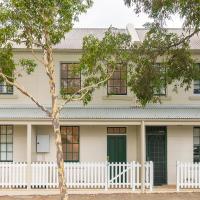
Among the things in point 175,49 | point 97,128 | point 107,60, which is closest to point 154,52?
point 175,49

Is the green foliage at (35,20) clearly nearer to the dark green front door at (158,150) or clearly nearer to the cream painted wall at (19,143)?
the cream painted wall at (19,143)

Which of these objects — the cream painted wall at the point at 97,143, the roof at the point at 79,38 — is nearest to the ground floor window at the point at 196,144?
the cream painted wall at the point at 97,143

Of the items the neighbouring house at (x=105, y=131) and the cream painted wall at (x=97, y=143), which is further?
the cream painted wall at (x=97, y=143)

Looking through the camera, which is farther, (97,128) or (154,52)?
(97,128)

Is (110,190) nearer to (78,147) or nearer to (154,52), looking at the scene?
(78,147)

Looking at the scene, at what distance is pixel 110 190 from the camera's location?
20344 mm

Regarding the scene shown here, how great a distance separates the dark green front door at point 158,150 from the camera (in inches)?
884

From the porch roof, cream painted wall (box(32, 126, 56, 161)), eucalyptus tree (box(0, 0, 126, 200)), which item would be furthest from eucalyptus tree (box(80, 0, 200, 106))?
cream painted wall (box(32, 126, 56, 161))

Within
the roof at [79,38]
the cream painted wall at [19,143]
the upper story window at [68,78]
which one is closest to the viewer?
the cream painted wall at [19,143]

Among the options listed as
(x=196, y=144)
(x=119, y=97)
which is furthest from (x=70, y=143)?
(x=196, y=144)

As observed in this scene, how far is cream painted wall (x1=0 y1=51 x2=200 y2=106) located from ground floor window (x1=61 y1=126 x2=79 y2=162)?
4.67 feet

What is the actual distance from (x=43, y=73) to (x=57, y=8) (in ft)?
24.2

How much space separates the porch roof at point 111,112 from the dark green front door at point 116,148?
1303 millimetres

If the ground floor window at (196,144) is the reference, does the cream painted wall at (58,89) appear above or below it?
above
